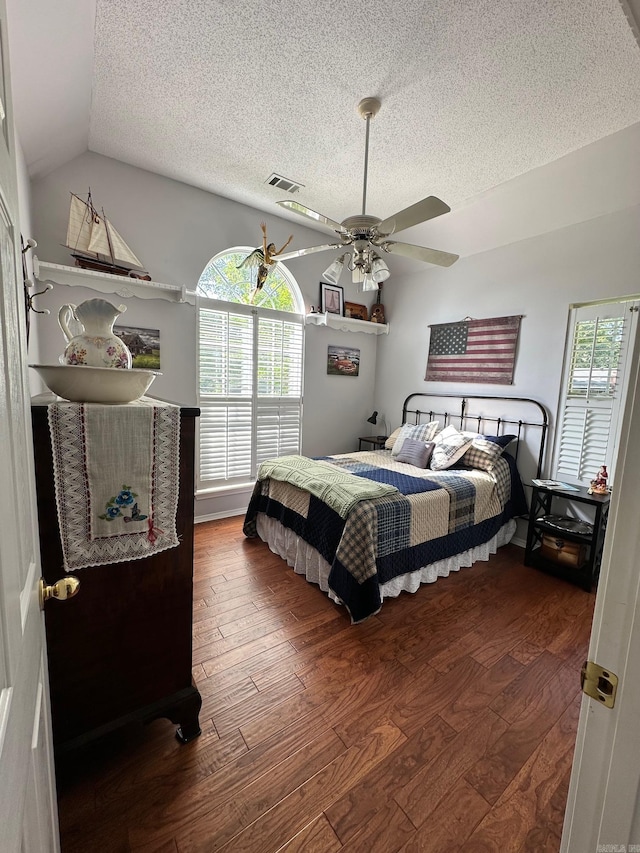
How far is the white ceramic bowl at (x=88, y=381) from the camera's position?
106 cm

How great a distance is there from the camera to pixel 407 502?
7.93 feet

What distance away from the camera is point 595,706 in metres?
0.61

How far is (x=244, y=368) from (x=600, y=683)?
3546mm

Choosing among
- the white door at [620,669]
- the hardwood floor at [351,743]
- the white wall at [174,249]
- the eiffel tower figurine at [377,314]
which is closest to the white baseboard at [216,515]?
the white wall at [174,249]

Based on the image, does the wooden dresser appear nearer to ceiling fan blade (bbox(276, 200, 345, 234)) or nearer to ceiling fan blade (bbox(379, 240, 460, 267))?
ceiling fan blade (bbox(276, 200, 345, 234))

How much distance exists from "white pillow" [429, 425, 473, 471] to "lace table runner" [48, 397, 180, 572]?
2.65 metres

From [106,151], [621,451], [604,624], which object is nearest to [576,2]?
[621,451]

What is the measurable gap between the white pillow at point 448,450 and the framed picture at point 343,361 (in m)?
1.57

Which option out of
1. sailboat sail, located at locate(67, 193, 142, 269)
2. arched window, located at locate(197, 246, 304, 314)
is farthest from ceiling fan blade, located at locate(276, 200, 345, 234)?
sailboat sail, located at locate(67, 193, 142, 269)

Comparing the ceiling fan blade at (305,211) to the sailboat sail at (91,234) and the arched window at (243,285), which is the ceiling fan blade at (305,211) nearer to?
the arched window at (243,285)

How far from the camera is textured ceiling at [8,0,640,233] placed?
1.59 meters

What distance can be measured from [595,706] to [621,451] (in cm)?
45

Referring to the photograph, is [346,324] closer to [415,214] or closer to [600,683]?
[415,214]

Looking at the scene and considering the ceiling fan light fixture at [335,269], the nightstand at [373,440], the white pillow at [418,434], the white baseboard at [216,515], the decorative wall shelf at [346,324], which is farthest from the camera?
the nightstand at [373,440]
